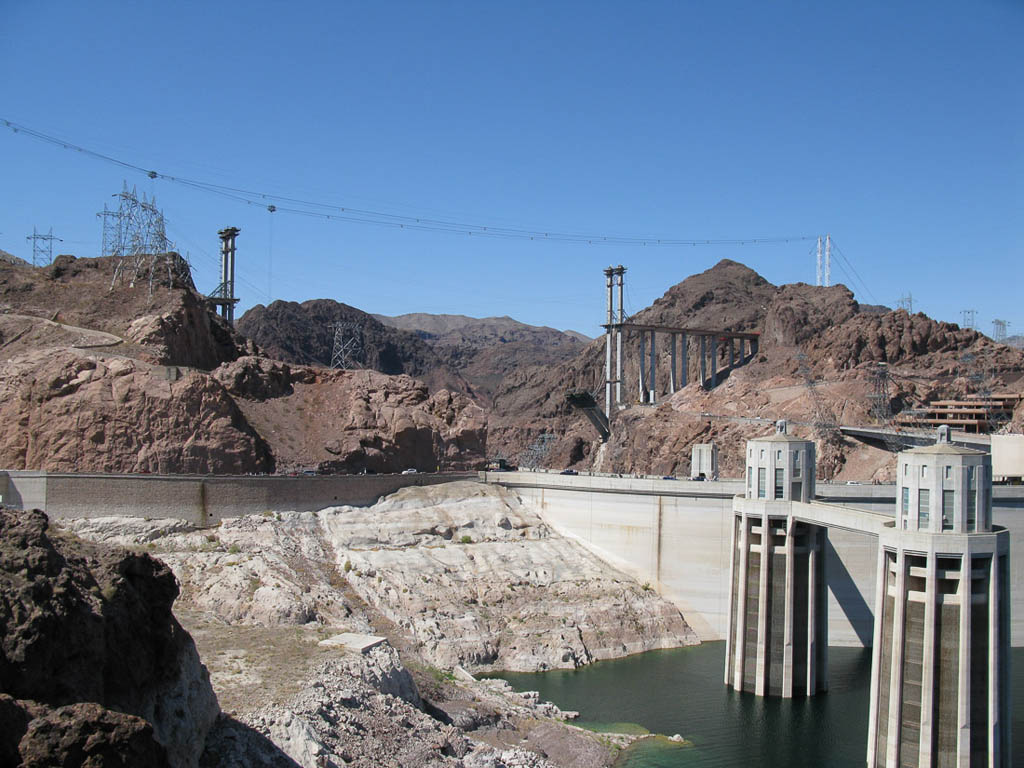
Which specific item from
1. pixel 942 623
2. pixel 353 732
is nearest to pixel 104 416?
pixel 353 732

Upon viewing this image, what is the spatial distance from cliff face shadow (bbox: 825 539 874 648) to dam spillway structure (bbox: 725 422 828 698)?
759cm

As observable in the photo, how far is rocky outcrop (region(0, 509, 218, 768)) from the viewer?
499 inches

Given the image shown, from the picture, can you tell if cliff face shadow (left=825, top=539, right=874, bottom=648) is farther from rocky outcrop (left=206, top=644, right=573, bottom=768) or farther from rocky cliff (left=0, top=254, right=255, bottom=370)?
rocky cliff (left=0, top=254, right=255, bottom=370)

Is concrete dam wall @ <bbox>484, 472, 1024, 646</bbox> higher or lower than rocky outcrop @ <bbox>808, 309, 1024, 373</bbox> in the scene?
lower

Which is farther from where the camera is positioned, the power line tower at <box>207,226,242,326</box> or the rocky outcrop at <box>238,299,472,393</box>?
the rocky outcrop at <box>238,299,472,393</box>

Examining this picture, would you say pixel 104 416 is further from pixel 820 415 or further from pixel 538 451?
pixel 538 451

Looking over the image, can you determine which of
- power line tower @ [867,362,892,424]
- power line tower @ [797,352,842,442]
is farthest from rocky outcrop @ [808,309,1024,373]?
power line tower @ [867,362,892,424]

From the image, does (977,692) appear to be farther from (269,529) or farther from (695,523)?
(269,529)

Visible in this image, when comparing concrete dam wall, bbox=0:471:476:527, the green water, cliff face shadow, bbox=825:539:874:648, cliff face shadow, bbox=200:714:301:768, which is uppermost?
concrete dam wall, bbox=0:471:476:527

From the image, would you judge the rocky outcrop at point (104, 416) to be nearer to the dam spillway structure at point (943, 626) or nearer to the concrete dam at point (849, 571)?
the concrete dam at point (849, 571)

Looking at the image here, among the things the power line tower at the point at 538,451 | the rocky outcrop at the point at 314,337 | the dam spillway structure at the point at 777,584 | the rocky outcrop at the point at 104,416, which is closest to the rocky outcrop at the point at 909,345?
the power line tower at the point at 538,451

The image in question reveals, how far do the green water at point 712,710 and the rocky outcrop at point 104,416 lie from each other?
2088cm

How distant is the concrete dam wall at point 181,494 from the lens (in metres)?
46.1

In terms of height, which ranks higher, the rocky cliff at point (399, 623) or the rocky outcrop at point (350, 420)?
the rocky outcrop at point (350, 420)
